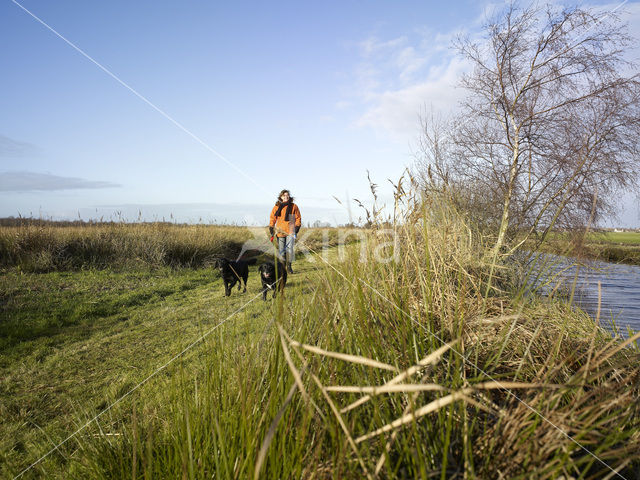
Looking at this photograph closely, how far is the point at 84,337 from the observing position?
517 cm

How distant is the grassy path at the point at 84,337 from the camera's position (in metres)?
2.75

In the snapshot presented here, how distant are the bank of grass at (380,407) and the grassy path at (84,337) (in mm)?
280

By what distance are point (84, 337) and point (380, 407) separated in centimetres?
562

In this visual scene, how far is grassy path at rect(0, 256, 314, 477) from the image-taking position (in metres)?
2.75

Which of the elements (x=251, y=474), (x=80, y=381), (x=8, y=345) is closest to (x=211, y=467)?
(x=251, y=474)

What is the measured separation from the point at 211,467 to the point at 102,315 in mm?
6269

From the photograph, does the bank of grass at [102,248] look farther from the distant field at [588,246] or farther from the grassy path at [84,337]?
the distant field at [588,246]

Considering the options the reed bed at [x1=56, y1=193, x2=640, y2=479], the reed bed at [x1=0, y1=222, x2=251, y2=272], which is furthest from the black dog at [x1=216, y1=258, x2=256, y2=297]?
the reed bed at [x1=56, y1=193, x2=640, y2=479]

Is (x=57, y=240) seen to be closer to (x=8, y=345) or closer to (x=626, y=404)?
(x=8, y=345)

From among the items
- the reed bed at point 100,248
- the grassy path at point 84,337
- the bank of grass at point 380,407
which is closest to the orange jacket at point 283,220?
the grassy path at point 84,337

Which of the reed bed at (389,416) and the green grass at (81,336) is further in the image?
the green grass at (81,336)

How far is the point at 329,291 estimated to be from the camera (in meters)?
2.52

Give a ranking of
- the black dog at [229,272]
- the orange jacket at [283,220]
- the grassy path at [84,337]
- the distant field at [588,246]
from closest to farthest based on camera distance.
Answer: the distant field at [588,246] → the grassy path at [84,337] → the black dog at [229,272] → the orange jacket at [283,220]

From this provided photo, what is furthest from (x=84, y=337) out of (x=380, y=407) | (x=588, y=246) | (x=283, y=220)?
(x=588, y=246)
